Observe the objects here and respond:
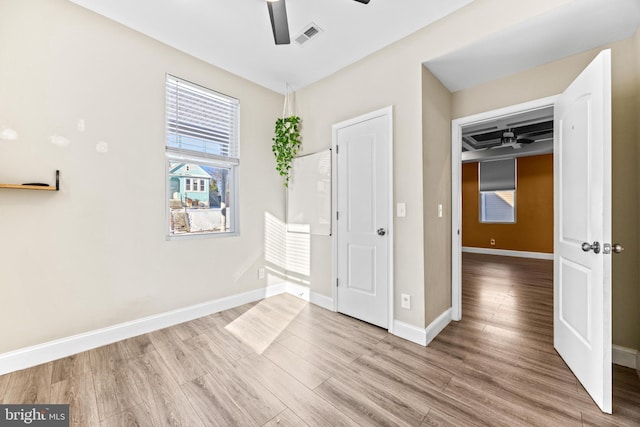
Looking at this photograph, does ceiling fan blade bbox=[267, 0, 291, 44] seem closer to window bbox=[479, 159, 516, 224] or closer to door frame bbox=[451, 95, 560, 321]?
door frame bbox=[451, 95, 560, 321]

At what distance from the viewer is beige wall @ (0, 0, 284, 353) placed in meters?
1.92

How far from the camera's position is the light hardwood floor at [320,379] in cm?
152

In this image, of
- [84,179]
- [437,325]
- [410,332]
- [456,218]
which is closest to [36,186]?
[84,179]

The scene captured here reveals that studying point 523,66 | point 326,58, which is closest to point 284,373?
point 326,58

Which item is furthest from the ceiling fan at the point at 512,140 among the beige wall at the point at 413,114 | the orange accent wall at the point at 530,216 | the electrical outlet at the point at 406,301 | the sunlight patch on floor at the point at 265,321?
the sunlight patch on floor at the point at 265,321

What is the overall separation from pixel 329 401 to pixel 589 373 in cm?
166

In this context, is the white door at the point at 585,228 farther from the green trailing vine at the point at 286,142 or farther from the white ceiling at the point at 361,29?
the green trailing vine at the point at 286,142

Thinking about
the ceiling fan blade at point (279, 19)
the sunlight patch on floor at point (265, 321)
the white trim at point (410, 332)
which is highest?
the ceiling fan blade at point (279, 19)

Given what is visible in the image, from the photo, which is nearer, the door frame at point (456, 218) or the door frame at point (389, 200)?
the door frame at point (389, 200)

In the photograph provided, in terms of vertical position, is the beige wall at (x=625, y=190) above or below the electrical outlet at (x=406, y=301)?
above

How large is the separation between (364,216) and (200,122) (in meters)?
2.07

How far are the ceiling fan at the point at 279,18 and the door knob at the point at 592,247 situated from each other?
2.13m

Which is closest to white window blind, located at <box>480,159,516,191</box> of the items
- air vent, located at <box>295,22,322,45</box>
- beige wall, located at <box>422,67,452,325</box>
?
beige wall, located at <box>422,67,452,325</box>

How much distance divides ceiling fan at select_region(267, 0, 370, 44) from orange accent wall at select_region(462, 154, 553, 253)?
6761 millimetres
